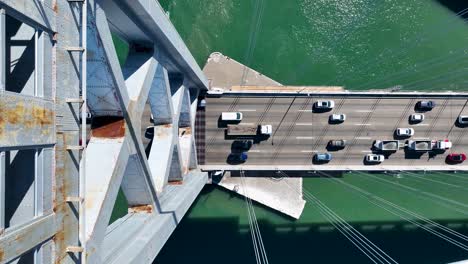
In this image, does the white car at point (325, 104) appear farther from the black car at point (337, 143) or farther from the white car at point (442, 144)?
the white car at point (442, 144)

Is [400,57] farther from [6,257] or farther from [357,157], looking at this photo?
[6,257]

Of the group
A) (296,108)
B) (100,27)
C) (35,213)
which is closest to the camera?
(35,213)

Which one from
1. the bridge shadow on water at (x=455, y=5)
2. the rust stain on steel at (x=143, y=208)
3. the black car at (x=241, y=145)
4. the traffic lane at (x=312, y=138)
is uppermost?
the bridge shadow on water at (x=455, y=5)

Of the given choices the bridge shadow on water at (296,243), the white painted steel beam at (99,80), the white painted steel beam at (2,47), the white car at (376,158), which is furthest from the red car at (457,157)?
the white painted steel beam at (2,47)

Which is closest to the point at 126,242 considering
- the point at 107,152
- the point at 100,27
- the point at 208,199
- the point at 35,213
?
the point at 107,152

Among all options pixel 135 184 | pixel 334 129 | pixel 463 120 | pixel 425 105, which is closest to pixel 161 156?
pixel 135 184

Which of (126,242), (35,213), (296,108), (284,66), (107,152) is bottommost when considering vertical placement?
(126,242)

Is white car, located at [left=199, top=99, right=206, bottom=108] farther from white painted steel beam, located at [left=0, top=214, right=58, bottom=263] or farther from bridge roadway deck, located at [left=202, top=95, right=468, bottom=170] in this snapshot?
white painted steel beam, located at [left=0, top=214, right=58, bottom=263]
